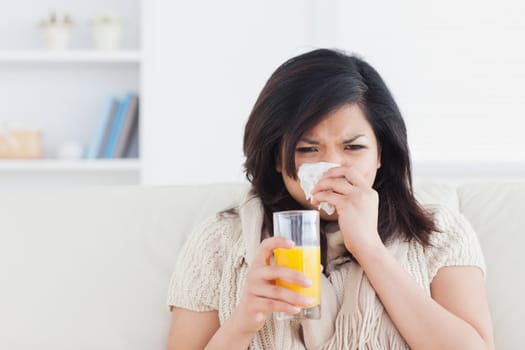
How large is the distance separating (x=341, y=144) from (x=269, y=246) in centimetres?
36

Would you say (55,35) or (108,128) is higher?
(55,35)

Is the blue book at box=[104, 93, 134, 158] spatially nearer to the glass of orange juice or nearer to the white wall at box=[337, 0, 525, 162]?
the white wall at box=[337, 0, 525, 162]

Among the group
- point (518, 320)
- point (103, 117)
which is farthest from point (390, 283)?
point (103, 117)

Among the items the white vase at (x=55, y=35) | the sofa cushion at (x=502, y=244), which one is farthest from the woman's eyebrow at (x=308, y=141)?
the white vase at (x=55, y=35)

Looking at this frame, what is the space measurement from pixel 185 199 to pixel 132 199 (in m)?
0.13

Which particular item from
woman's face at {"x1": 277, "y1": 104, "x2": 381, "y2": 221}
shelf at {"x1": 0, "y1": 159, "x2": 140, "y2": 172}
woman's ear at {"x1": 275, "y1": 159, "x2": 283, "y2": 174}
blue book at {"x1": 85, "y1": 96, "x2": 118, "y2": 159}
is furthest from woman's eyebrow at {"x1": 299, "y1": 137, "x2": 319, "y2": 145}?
blue book at {"x1": 85, "y1": 96, "x2": 118, "y2": 159}

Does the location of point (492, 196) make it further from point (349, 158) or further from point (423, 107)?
point (423, 107)

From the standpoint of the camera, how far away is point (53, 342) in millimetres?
1867

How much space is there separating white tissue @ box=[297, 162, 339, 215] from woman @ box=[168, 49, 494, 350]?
2 cm

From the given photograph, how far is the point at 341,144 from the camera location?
1.67m

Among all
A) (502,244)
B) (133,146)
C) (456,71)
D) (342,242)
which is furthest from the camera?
(133,146)

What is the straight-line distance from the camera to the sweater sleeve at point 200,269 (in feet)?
5.70

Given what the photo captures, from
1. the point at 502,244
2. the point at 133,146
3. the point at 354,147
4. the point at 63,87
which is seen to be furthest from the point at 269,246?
the point at 63,87

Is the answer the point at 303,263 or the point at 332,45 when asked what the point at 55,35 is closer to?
the point at 332,45
